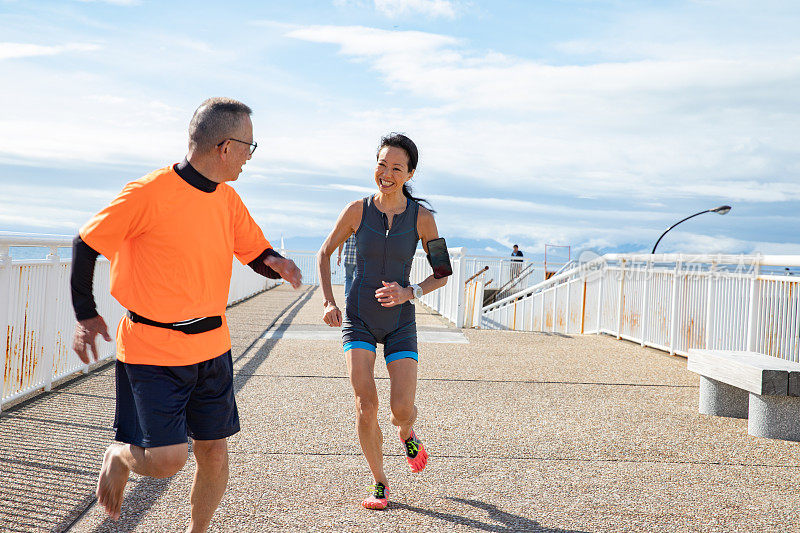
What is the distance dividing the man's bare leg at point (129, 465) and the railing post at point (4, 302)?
128 inches

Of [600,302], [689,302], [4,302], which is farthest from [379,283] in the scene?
[600,302]

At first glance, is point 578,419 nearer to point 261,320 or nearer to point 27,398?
point 27,398

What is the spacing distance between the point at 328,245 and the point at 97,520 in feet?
5.83

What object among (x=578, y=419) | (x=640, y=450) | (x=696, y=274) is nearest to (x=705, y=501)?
(x=640, y=450)

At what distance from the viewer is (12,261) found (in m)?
5.77

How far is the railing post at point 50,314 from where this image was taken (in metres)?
6.55

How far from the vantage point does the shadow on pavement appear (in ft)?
12.1

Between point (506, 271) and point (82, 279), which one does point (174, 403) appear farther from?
point (506, 271)

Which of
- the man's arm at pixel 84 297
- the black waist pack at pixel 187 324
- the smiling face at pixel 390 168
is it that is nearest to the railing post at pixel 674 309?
the smiling face at pixel 390 168

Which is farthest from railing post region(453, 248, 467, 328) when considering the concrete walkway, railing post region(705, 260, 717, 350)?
the concrete walkway

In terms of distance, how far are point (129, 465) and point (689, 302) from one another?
887 cm

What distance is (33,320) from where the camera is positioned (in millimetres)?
6277

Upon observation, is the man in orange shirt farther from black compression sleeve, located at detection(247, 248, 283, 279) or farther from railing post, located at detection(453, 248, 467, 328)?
railing post, located at detection(453, 248, 467, 328)

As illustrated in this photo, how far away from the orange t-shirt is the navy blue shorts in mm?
53
